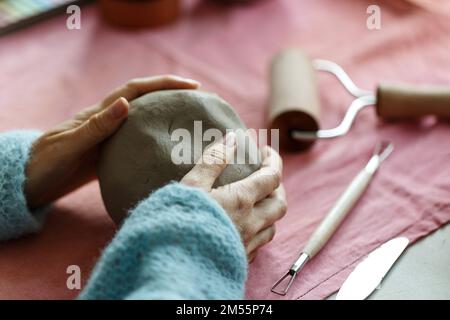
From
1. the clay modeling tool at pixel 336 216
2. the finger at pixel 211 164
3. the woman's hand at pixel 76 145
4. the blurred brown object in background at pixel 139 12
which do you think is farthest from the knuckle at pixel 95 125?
the blurred brown object in background at pixel 139 12

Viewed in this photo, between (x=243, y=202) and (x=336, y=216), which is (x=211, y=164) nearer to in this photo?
(x=243, y=202)

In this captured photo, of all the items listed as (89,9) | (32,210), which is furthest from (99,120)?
(89,9)

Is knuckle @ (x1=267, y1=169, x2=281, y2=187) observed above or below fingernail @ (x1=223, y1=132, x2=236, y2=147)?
below

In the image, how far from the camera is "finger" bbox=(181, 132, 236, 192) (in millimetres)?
638

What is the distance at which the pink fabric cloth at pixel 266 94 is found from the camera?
28.8 inches

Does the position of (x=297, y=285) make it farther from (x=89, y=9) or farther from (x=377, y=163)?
(x=89, y=9)

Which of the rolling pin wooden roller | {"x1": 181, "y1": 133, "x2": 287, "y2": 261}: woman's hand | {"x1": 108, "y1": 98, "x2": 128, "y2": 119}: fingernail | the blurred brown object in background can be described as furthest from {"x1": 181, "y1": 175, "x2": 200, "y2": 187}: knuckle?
the blurred brown object in background

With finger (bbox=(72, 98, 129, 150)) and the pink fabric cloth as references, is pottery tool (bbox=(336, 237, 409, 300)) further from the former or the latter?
finger (bbox=(72, 98, 129, 150))

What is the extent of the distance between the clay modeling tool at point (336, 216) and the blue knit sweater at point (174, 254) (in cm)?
10

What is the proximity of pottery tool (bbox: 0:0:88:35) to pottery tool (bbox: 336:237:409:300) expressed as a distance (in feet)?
2.47

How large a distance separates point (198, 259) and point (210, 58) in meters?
0.59

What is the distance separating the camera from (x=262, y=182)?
2.25 ft

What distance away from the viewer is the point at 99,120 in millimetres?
696

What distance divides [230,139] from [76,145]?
168 millimetres
